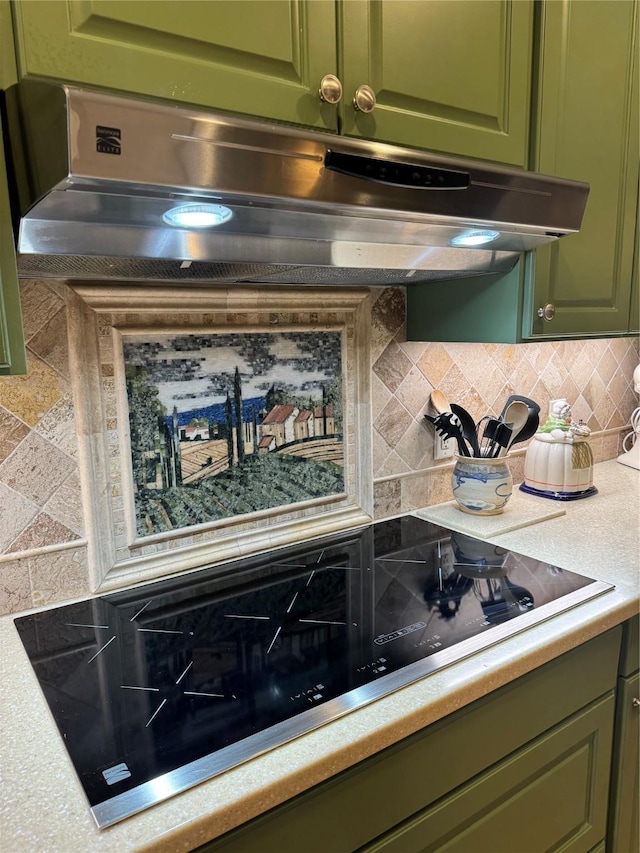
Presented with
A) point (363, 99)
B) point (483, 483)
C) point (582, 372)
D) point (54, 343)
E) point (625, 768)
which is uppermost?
point (363, 99)

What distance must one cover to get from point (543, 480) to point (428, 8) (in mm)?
1140

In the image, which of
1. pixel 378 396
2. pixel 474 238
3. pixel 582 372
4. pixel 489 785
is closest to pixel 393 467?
pixel 378 396

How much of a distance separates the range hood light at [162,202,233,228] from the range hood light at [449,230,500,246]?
1.43ft

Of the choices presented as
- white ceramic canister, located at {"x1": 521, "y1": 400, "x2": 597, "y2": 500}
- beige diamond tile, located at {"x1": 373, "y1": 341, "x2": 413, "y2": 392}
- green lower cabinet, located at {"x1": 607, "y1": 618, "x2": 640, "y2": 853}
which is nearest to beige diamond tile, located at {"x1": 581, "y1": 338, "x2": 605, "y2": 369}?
white ceramic canister, located at {"x1": 521, "y1": 400, "x2": 597, "y2": 500}

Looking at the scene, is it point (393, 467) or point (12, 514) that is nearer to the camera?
point (12, 514)

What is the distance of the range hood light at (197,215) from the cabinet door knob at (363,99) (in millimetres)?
289

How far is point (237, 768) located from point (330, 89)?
2.97 ft

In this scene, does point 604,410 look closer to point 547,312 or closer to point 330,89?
point 547,312

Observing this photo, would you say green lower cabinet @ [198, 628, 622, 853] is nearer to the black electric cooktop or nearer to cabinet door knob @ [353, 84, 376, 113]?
the black electric cooktop

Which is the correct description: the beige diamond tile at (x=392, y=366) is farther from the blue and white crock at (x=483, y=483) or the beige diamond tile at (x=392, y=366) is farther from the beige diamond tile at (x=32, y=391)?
the beige diamond tile at (x=32, y=391)

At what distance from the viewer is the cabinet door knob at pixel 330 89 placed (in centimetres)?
85

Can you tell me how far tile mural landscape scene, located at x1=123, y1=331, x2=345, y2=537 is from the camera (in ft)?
3.69

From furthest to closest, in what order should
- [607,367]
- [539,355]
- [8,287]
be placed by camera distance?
[607,367]
[539,355]
[8,287]

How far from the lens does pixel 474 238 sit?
1041mm
